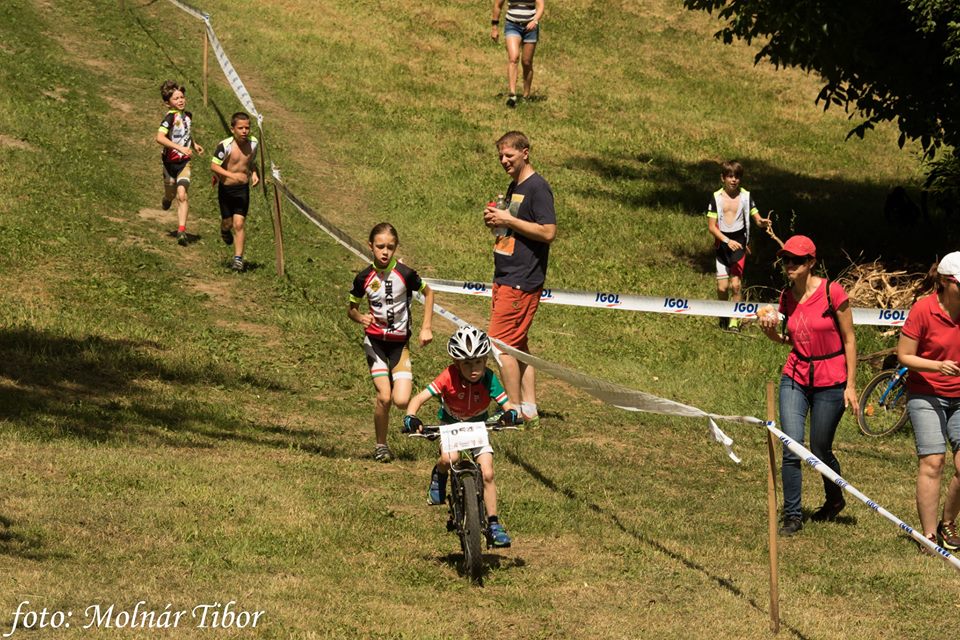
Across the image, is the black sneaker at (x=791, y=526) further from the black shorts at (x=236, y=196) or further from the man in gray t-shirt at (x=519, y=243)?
the black shorts at (x=236, y=196)

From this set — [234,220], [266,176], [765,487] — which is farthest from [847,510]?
[266,176]

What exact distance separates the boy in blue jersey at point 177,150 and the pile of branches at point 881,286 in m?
9.07

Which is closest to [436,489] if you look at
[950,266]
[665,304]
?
[950,266]

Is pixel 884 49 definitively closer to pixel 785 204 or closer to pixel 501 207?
pixel 785 204

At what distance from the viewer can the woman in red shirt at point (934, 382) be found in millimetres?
9234

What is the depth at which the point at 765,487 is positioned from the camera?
A: 37.9 feet

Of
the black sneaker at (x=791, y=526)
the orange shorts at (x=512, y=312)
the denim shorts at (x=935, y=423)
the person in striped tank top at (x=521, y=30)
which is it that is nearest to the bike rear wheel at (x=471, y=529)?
the black sneaker at (x=791, y=526)

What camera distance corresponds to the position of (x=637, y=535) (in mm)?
9703

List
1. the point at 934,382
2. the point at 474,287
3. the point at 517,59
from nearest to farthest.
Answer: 1. the point at 934,382
2. the point at 474,287
3. the point at 517,59

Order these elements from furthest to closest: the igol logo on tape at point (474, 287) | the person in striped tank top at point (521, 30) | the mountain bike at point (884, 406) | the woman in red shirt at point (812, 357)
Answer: the person in striped tank top at point (521, 30), the igol logo on tape at point (474, 287), the mountain bike at point (884, 406), the woman in red shirt at point (812, 357)

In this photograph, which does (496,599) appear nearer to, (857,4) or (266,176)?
(857,4)

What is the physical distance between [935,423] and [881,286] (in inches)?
332

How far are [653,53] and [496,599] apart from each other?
25.4 meters

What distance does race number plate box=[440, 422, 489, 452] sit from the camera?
27.8 feet
